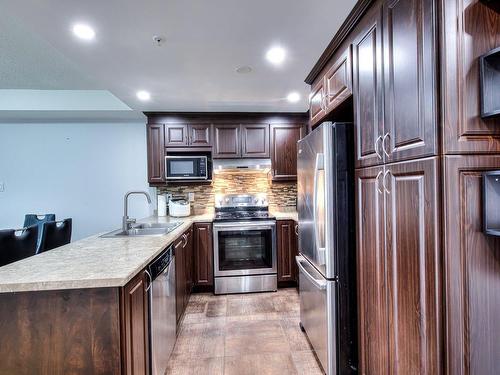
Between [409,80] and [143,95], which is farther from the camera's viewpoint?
[143,95]

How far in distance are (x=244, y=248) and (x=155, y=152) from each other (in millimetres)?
1659

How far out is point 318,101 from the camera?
2076mm

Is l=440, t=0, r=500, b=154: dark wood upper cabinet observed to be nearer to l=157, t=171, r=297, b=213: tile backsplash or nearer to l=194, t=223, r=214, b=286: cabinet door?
l=194, t=223, r=214, b=286: cabinet door

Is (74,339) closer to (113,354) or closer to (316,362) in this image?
(113,354)

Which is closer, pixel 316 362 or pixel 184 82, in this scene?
pixel 316 362

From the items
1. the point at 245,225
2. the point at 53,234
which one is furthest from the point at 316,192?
the point at 53,234

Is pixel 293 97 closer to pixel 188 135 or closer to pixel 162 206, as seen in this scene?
pixel 188 135

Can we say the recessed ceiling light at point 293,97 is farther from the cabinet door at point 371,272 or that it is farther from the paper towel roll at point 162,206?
the paper towel roll at point 162,206

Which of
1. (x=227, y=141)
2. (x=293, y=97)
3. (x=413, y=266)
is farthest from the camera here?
(x=227, y=141)

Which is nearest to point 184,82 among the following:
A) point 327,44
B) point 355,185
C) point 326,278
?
point 327,44

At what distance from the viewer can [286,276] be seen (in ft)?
10.4

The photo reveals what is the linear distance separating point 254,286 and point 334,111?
7.20ft

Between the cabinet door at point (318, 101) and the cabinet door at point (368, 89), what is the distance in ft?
1.60

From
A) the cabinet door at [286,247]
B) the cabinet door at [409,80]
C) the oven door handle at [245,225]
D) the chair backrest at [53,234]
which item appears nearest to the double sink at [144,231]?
the oven door handle at [245,225]
